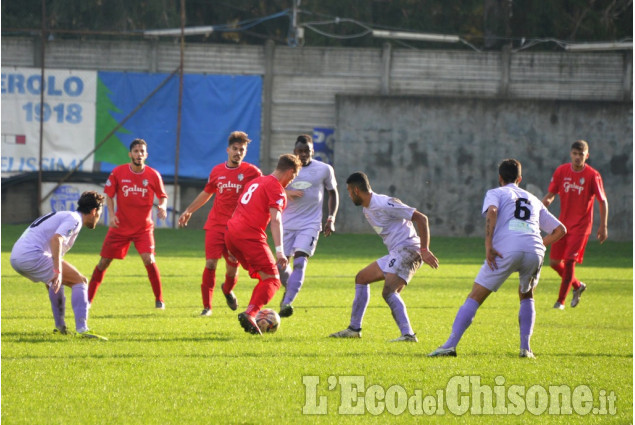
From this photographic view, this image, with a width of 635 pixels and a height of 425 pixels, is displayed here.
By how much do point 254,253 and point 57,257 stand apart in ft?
5.91

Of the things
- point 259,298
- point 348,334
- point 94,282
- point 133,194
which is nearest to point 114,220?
point 133,194

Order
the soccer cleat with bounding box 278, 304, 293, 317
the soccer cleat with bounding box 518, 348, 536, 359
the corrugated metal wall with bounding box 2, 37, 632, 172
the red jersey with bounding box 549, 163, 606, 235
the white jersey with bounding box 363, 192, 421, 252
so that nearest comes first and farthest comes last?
the soccer cleat with bounding box 518, 348, 536, 359 → the white jersey with bounding box 363, 192, 421, 252 → the soccer cleat with bounding box 278, 304, 293, 317 → the red jersey with bounding box 549, 163, 606, 235 → the corrugated metal wall with bounding box 2, 37, 632, 172

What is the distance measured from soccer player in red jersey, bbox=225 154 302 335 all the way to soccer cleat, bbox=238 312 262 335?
5cm

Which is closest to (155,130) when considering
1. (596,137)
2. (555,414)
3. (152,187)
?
(596,137)

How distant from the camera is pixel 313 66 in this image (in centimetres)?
2944

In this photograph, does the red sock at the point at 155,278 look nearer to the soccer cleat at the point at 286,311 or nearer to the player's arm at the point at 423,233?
the soccer cleat at the point at 286,311

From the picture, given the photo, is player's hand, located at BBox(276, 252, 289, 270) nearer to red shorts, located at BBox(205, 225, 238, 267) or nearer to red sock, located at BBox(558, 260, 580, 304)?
red shorts, located at BBox(205, 225, 238, 267)

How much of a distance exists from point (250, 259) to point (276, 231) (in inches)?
16.5

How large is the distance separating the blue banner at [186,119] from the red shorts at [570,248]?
16.3 metres

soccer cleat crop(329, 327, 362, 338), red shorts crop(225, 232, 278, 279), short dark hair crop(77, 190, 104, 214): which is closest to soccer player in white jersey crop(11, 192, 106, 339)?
short dark hair crop(77, 190, 104, 214)

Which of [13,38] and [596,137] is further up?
[13,38]

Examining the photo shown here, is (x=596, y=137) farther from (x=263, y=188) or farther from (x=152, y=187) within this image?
(x=263, y=188)

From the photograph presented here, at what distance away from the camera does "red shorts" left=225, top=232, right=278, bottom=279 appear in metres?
9.66

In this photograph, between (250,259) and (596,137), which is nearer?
(250,259)
